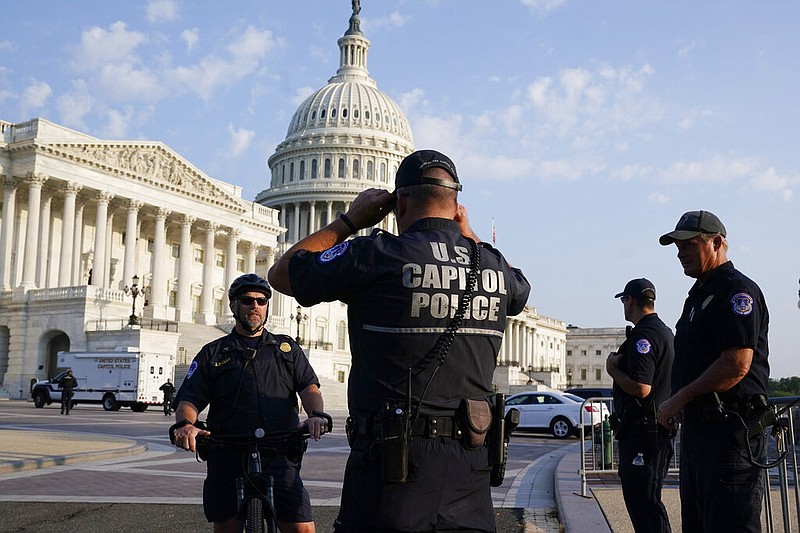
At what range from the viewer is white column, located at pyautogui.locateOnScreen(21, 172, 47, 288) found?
180ft

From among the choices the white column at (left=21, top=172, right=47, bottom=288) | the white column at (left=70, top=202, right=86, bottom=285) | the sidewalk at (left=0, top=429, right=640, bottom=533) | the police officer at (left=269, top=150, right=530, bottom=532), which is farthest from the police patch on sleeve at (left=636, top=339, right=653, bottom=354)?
the white column at (left=70, top=202, right=86, bottom=285)

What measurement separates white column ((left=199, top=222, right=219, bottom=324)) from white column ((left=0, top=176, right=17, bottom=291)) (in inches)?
634

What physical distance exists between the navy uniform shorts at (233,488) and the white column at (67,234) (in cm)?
5551

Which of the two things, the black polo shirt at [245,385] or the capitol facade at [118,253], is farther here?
the capitol facade at [118,253]

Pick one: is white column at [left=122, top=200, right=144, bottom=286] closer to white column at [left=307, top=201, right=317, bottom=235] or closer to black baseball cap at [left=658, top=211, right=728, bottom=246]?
white column at [left=307, top=201, right=317, bottom=235]

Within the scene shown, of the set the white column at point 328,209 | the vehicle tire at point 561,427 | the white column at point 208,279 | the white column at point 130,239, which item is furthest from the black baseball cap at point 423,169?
the white column at point 328,209

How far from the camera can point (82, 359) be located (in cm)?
4081

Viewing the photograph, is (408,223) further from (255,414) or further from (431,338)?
(255,414)

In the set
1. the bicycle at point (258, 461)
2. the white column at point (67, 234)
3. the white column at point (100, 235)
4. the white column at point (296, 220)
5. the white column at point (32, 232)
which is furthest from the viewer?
the white column at point (296, 220)

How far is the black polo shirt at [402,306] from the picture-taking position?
372 centimetres

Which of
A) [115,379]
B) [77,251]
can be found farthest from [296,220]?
[115,379]

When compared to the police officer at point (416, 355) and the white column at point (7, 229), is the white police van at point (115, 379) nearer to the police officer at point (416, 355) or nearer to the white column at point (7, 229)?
the white column at point (7, 229)

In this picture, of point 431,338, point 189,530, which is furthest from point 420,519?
point 189,530

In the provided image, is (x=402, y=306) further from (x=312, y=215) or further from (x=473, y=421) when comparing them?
(x=312, y=215)
